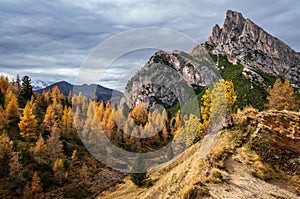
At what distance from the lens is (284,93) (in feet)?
187

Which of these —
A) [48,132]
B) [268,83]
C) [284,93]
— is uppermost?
[268,83]

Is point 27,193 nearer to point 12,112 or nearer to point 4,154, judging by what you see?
point 4,154

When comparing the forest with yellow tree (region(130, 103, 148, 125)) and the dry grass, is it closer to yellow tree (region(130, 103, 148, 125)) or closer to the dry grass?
yellow tree (region(130, 103, 148, 125))

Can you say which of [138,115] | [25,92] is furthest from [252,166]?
[25,92]

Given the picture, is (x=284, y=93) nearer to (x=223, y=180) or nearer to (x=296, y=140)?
(x=296, y=140)

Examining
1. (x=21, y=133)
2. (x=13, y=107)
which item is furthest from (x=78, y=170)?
(x=13, y=107)

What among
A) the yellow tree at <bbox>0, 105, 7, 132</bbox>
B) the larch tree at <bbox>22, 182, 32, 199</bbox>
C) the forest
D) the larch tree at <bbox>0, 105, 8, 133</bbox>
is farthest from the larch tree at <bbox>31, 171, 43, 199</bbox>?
the yellow tree at <bbox>0, 105, 7, 132</bbox>

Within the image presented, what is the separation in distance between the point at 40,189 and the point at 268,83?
176000 mm

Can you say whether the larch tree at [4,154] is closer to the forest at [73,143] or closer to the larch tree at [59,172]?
the forest at [73,143]

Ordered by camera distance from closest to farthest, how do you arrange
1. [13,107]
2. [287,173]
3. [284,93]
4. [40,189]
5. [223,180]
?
1. [223,180]
2. [287,173]
3. [40,189]
4. [284,93]
5. [13,107]

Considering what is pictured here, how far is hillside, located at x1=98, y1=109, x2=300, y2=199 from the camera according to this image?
44.9 ft

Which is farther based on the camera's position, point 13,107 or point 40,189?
point 13,107

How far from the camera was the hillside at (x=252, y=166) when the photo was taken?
13.7 m

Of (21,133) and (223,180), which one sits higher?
(223,180)
